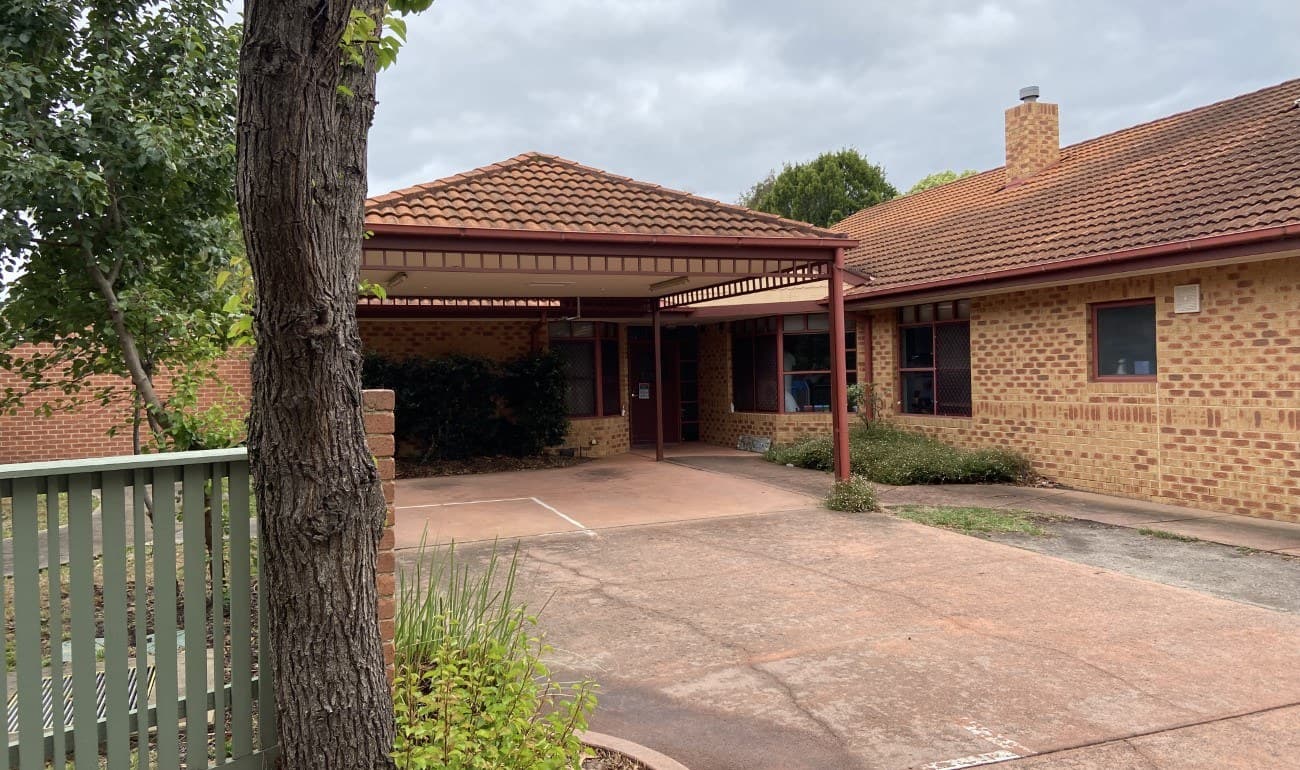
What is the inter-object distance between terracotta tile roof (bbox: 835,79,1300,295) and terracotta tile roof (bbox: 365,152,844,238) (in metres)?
3.66

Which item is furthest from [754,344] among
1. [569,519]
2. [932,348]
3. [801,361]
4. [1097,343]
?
[569,519]

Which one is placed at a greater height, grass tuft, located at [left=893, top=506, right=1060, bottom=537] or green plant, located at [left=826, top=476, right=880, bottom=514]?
green plant, located at [left=826, top=476, right=880, bottom=514]

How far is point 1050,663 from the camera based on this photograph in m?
4.88

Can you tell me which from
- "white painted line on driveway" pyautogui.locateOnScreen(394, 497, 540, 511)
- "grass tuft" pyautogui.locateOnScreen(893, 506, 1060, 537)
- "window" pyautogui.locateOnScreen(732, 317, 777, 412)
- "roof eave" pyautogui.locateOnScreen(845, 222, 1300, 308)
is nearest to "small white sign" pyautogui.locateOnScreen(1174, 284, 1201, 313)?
"roof eave" pyautogui.locateOnScreen(845, 222, 1300, 308)

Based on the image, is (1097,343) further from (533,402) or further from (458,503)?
(533,402)

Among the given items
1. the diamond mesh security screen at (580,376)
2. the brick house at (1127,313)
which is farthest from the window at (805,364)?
the diamond mesh security screen at (580,376)

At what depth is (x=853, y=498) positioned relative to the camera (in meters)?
Result: 9.90

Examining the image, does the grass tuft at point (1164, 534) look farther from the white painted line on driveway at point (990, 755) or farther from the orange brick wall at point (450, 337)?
the orange brick wall at point (450, 337)

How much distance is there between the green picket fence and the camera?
261 centimetres

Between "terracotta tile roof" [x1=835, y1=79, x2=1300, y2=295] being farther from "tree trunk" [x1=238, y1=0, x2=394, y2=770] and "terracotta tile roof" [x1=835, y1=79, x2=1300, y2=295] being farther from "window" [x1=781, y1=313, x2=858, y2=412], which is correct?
"tree trunk" [x1=238, y1=0, x2=394, y2=770]

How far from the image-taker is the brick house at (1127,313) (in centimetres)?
912

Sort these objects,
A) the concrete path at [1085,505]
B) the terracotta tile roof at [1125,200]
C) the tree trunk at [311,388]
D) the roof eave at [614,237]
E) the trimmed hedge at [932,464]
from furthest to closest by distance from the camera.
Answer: the trimmed hedge at [932,464], the terracotta tile roof at [1125,200], the roof eave at [614,237], the concrete path at [1085,505], the tree trunk at [311,388]

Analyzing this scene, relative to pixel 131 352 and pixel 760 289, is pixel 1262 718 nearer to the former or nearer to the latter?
pixel 131 352

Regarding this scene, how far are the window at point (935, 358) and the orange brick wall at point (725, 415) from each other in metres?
1.12
